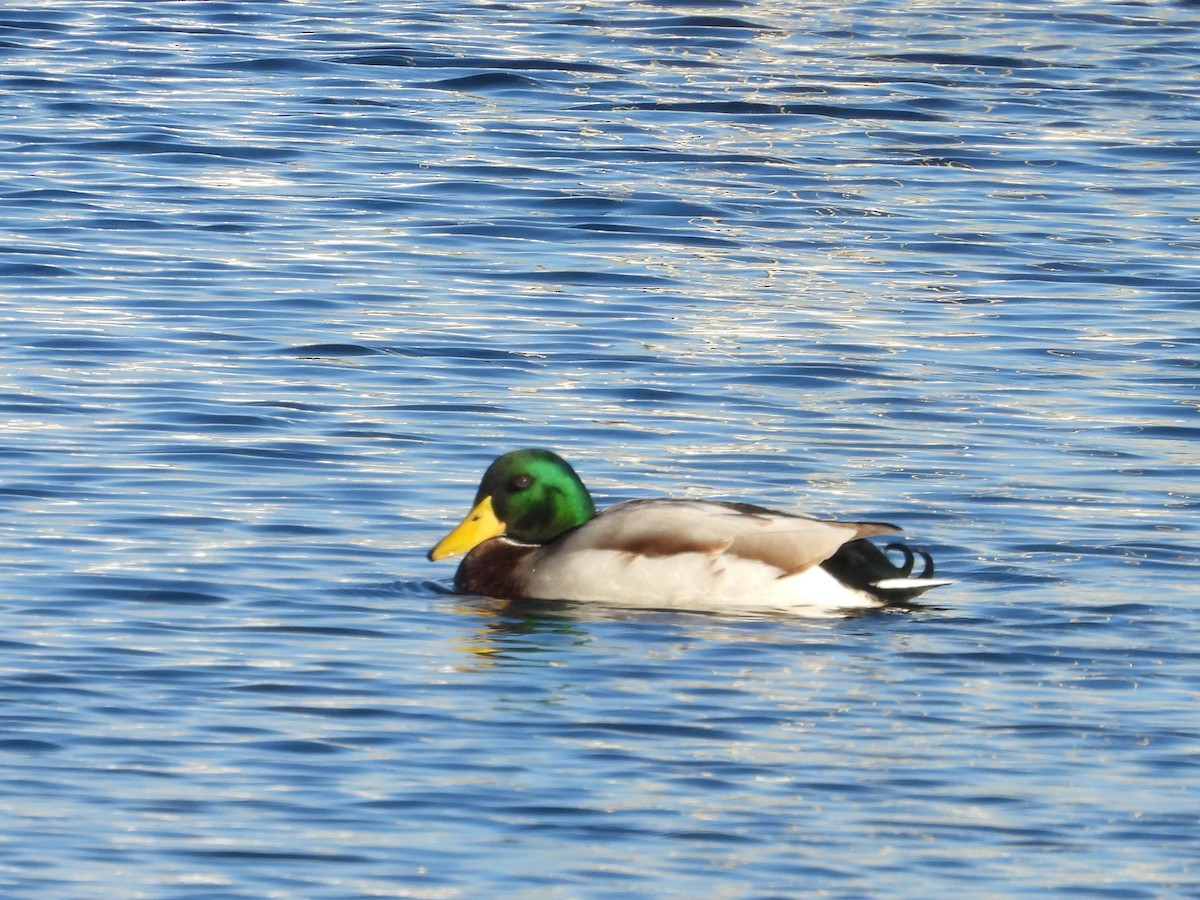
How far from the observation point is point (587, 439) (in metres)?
12.9

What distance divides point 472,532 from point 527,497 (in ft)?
0.97

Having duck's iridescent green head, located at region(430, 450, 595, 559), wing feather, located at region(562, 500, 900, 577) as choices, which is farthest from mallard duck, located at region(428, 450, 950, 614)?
duck's iridescent green head, located at region(430, 450, 595, 559)

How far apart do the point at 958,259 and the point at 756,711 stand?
8466 mm

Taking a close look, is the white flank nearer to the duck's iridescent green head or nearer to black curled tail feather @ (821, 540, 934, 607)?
black curled tail feather @ (821, 540, 934, 607)

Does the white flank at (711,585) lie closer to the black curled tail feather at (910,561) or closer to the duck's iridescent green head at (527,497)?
the black curled tail feather at (910,561)

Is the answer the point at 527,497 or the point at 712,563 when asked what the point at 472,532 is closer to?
the point at 527,497

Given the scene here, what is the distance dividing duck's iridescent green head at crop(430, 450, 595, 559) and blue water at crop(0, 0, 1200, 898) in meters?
0.34

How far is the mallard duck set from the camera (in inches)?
415

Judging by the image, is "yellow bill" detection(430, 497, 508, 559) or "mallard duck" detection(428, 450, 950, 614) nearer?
"mallard duck" detection(428, 450, 950, 614)

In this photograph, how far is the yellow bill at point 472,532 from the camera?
1088 centimetres

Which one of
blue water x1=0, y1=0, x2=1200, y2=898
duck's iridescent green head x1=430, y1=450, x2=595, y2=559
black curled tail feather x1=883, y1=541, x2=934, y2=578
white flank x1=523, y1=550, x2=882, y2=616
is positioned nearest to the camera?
blue water x1=0, y1=0, x2=1200, y2=898

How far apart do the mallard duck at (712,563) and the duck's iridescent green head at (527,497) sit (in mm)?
182

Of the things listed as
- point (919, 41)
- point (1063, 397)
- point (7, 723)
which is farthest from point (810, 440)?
point (919, 41)

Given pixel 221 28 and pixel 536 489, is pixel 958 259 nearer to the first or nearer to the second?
pixel 536 489
